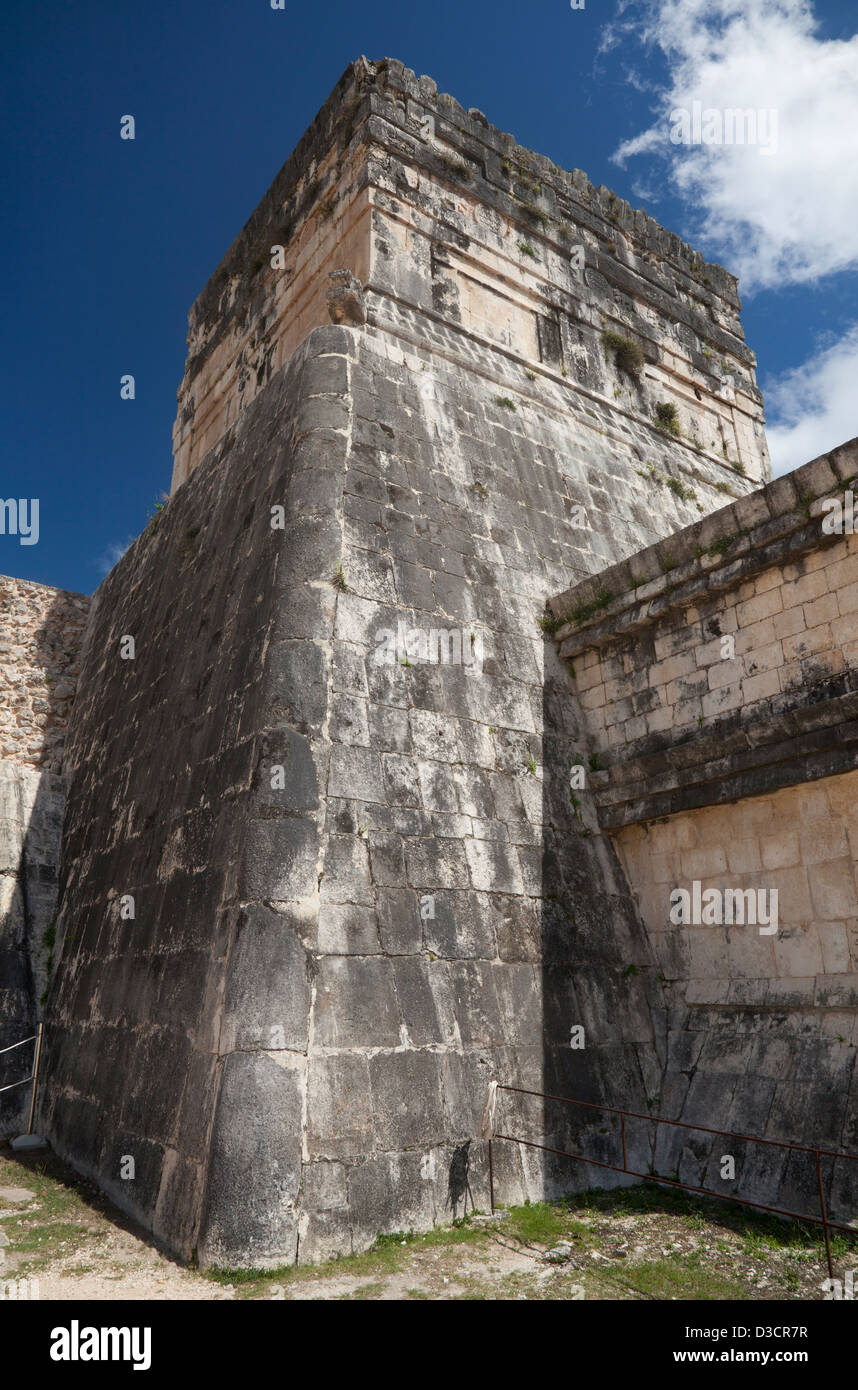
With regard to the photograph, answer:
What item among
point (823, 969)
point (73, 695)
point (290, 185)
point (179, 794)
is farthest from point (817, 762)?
point (290, 185)

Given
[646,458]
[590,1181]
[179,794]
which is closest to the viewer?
[590,1181]

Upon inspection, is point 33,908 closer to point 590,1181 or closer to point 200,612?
point 200,612

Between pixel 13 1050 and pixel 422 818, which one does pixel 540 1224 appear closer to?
pixel 422 818

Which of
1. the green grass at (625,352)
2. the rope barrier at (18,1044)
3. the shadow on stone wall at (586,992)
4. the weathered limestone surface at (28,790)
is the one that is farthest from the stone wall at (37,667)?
the green grass at (625,352)

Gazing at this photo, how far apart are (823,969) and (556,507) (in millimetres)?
5137

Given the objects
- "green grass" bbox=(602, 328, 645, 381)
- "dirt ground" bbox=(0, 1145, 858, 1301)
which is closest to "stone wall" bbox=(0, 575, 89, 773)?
"dirt ground" bbox=(0, 1145, 858, 1301)

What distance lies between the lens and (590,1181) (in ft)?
20.1

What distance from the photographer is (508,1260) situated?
4922 mm

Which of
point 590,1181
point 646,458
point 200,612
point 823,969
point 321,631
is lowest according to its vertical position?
point 590,1181

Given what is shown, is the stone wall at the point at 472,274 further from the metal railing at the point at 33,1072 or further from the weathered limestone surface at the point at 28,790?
the metal railing at the point at 33,1072

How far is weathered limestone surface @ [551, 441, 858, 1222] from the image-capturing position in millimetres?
5969

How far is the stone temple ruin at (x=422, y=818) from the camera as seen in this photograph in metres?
5.44

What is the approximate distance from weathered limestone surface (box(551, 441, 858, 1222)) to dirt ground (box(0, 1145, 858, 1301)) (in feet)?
1.79

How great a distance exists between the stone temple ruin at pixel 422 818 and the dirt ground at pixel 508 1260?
184 mm
